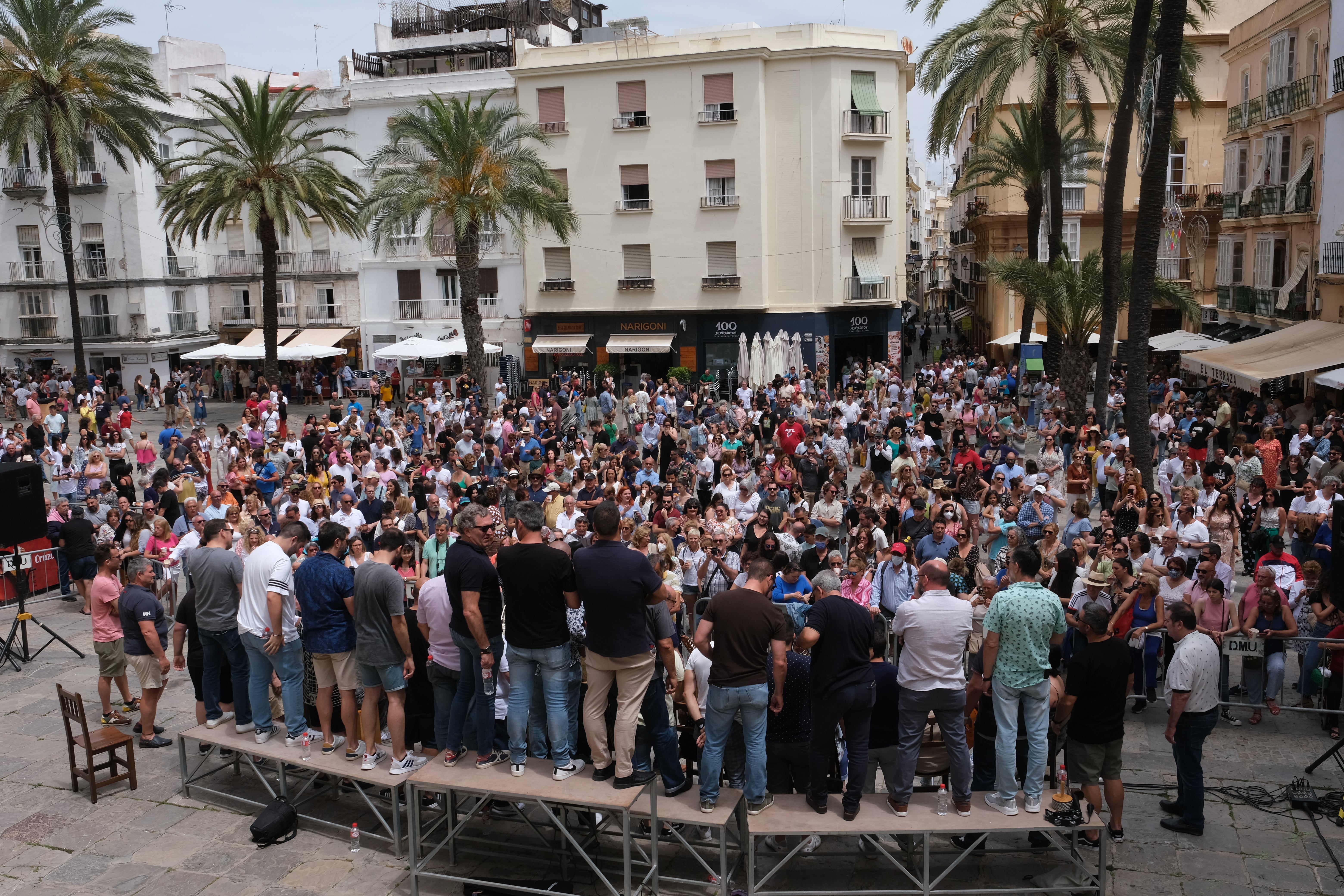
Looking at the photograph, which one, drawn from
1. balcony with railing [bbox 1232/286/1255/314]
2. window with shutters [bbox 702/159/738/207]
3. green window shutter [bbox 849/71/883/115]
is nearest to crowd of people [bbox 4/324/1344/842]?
balcony with railing [bbox 1232/286/1255/314]

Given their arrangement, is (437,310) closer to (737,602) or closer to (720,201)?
(720,201)

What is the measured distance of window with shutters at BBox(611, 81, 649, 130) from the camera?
117 ft

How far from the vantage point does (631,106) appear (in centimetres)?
3597

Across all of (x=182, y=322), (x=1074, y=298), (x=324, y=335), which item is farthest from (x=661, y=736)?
(x=182, y=322)

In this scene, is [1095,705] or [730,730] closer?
[730,730]

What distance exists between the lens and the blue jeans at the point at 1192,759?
7.20 m

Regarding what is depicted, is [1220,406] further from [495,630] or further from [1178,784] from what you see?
[495,630]

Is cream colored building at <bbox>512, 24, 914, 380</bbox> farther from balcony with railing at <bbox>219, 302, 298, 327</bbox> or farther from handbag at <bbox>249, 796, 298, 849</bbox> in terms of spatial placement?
handbag at <bbox>249, 796, 298, 849</bbox>

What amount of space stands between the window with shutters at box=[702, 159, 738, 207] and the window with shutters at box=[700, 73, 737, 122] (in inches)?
55.6

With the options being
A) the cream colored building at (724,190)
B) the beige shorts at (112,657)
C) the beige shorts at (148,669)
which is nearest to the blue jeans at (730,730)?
the beige shorts at (148,669)

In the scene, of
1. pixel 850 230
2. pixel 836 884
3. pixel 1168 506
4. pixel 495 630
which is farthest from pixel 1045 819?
pixel 850 230

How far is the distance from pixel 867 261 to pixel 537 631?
3152 cm

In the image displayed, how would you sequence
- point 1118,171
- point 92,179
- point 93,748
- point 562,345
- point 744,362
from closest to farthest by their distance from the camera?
point 93,748
point 1118,171
point 744,362
point 562,345
point 92,179

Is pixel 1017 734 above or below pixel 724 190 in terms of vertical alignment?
below
